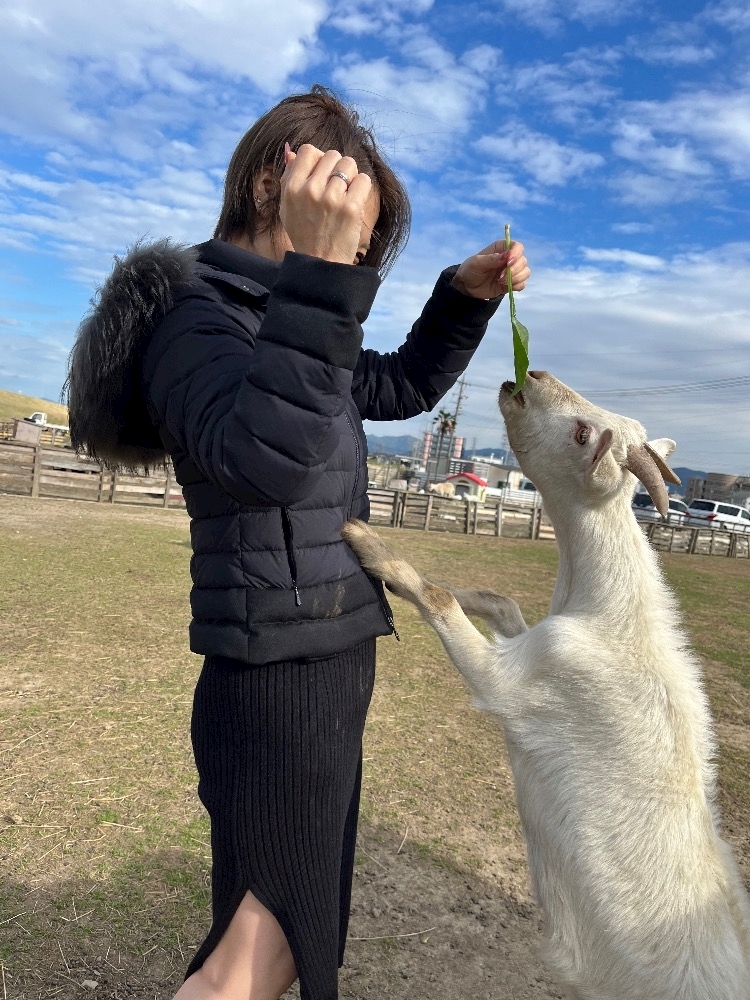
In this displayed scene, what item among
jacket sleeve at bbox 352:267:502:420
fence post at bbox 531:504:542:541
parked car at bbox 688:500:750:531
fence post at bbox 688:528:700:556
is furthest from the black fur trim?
parked car at bbox 688:500:750:531

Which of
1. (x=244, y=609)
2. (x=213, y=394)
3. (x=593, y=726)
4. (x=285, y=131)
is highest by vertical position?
(x=285, y=131)

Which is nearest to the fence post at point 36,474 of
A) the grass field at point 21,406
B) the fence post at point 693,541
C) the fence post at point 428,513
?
the fence post at point 428,513

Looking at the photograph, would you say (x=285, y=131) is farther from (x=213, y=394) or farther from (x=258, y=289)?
(x=213, y=394)

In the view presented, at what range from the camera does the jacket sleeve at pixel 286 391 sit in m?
1.21

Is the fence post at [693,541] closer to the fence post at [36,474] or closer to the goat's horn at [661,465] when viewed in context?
the fence post at [36,474]

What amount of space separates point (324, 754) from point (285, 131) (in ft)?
4.55

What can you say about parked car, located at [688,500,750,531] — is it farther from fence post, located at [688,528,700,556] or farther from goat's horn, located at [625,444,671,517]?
goat's horn, located at [625,444,671,517]

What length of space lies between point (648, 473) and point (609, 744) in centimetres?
87

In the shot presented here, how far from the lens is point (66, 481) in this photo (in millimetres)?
18922

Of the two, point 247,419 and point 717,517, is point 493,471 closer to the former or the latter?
point 717,517

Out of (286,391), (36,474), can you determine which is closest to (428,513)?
(36,474)

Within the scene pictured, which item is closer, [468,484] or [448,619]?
[448,619]

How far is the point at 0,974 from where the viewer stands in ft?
8.71

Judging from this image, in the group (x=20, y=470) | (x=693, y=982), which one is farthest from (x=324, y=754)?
(x=20, y=470)
